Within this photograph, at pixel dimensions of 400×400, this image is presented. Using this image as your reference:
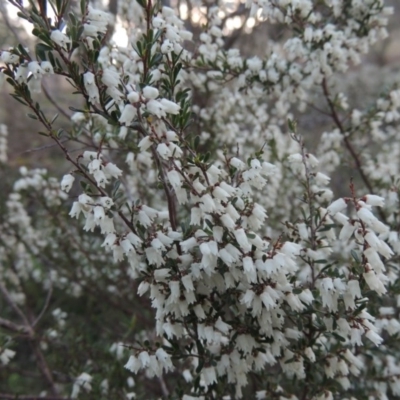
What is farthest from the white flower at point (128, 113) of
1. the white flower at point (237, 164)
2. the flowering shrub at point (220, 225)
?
the white flower at point (237, 164)

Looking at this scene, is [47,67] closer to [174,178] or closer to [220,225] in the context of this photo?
[174,178]

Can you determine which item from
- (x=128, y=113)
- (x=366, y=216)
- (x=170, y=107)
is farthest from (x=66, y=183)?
(x=366, y=216)

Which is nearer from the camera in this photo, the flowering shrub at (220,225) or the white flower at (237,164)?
the flowering shrub at (220,225)

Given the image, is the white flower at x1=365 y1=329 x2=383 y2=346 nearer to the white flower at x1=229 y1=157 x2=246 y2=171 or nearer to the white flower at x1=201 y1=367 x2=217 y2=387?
the white flower at x1=201 y1=367 x2=217 y2=387

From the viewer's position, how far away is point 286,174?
3.84m

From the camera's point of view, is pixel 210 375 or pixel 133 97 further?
pixel 210 375

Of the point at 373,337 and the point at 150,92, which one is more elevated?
the point at 150,92

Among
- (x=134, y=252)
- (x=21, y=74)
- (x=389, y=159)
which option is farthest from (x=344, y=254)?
(x=21, y=74)

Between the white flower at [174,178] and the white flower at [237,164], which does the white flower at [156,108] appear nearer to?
the white flower at [174,178]

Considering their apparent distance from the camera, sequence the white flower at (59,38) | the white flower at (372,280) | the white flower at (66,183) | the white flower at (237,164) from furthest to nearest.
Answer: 1. the white flower at (237,164)
2. the white flower at (66,183)
3. the white flower at (372,280)
4. the white flower at (59,38)

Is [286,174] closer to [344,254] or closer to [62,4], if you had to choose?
[344,254]

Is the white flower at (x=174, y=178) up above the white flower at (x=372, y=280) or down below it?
above

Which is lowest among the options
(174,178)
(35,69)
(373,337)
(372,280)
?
(373,337)

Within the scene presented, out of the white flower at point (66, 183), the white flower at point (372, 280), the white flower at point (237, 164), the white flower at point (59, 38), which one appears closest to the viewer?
the white flower at point (59, 38)
